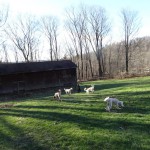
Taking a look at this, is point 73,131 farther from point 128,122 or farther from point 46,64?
point 46,64

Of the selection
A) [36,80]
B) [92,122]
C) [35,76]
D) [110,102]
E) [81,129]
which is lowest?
[81,129]

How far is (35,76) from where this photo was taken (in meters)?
46.0

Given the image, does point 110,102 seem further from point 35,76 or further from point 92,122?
point 35,76

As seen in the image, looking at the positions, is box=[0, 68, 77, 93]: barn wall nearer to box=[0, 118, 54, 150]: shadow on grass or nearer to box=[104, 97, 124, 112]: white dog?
box=[0, 118, 54, 150]: shadow on grass

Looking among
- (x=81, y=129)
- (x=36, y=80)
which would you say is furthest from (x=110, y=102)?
(x=36, y=80)

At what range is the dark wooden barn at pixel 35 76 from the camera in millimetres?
43625

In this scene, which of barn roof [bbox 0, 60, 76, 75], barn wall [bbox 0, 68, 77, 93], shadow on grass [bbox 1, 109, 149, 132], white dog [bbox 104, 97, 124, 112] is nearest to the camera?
shadow on grass [bbox 1, 109, 149, 132]

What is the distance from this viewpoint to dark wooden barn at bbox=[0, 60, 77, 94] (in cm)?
4362

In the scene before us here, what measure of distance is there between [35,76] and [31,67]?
61.5 inches

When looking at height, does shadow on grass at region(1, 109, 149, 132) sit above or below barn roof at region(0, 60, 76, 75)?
below

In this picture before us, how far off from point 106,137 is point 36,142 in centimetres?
284

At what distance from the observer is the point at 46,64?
48.3 meters

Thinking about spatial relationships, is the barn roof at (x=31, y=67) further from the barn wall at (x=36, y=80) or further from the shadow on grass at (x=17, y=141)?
the shadow on grass at (x=17, y=141)

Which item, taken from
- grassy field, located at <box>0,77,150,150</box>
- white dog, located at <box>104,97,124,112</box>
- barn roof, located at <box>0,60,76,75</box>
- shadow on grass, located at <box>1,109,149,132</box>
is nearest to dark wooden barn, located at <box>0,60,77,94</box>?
barn roof, located at <box>0,60,76,75</box>
